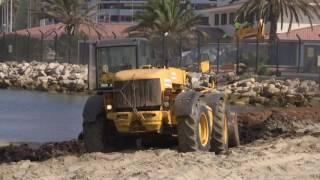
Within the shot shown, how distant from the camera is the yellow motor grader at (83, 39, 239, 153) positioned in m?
15.6

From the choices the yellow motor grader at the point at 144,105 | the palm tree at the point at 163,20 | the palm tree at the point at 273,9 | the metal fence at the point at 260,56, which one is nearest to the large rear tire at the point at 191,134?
the yellow motor grader at the point at 144,105

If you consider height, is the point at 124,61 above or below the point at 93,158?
above

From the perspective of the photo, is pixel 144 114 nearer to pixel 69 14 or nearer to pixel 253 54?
pixel 253 54

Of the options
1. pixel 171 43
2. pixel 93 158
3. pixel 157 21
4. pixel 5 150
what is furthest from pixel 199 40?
pixel 93 158

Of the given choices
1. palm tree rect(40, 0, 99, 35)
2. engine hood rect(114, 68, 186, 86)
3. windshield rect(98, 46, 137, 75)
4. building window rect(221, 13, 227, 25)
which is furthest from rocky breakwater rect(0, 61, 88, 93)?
engine hood rect(114, 68, 186, 86)

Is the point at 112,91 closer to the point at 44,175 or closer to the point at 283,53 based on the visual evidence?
the point at 44,175

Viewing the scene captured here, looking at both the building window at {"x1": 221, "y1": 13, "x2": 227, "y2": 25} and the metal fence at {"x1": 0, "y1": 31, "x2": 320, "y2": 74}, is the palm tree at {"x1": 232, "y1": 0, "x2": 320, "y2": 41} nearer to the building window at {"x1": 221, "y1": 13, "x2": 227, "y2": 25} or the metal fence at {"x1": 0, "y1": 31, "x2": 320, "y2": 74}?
the metal fence at {"x1": 0, "y1": 31, "x2": 320, "y2": 74}

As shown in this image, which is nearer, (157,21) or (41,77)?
(41,77)

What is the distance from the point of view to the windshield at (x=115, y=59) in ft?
54.3

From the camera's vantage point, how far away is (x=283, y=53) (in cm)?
5231

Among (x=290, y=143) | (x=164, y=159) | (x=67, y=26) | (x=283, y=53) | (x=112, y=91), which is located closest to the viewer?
(x=164, y=159)

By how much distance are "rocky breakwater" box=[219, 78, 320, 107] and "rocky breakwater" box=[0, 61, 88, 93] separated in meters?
11.0

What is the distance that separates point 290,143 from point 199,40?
3583 centimetres

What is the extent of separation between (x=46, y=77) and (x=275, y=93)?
18.6 m
